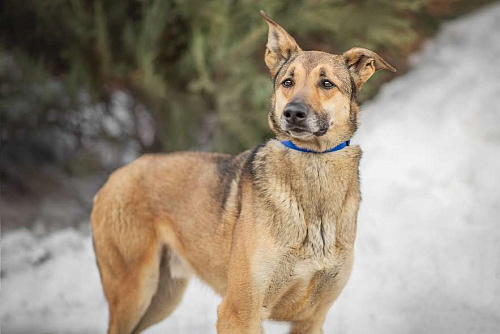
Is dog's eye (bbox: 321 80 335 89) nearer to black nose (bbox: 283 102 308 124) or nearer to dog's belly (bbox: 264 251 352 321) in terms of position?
black nose (bbox: 283 102 308 124)

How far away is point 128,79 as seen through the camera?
7477mm

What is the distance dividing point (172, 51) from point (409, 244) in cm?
371

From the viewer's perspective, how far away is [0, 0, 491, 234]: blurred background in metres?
7.19

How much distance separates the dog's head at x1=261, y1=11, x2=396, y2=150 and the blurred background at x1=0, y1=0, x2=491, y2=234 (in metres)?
3.36

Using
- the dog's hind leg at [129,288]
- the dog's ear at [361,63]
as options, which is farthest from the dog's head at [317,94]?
the dog's hind leg at [129,288]

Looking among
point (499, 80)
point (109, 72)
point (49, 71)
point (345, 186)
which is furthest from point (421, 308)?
point (49, 71)

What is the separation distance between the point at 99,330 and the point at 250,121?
10.2ft

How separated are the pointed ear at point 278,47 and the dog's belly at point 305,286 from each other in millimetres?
1182

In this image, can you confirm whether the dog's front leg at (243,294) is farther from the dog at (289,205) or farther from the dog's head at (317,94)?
the dog's head at (317,94)

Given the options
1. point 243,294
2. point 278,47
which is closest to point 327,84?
point 278,47

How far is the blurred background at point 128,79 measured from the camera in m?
7.19

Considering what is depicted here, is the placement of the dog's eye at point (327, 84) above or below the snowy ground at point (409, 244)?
above

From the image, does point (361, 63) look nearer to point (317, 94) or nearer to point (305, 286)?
point (317, 94)

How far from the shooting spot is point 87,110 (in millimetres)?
7828
